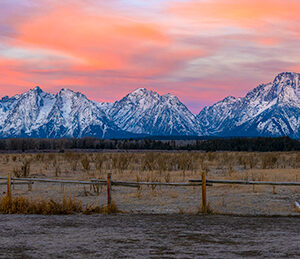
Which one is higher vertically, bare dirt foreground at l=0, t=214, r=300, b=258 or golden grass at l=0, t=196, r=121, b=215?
golden grass at l=0, t=196, r=121, b=215

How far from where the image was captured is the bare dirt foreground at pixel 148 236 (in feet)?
33.2

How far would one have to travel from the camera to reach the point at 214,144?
372 feet

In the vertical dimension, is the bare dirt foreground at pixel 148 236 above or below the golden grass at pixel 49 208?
below

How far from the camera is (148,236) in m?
11.8

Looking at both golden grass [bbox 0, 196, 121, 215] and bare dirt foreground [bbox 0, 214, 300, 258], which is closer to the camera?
bare dirt foreground [bbox 0, 214, 300, 258]

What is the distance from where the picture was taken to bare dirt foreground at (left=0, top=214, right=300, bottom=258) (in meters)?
10.1

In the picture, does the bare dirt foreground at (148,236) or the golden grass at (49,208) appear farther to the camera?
the golden grass at (49,208)

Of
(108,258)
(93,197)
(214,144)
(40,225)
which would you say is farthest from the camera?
(214,144)

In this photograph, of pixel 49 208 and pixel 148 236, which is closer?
pixel 148 236

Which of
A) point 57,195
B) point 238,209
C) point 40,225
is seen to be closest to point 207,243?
point 40,225

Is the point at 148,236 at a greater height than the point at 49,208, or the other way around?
the point at 49,208

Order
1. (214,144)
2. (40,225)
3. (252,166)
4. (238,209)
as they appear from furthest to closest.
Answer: (214,144) → (252,166) → (238,209) → (40,225)

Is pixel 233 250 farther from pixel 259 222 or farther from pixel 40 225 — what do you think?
pixel 40 225

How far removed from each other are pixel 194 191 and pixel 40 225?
10.2 m
